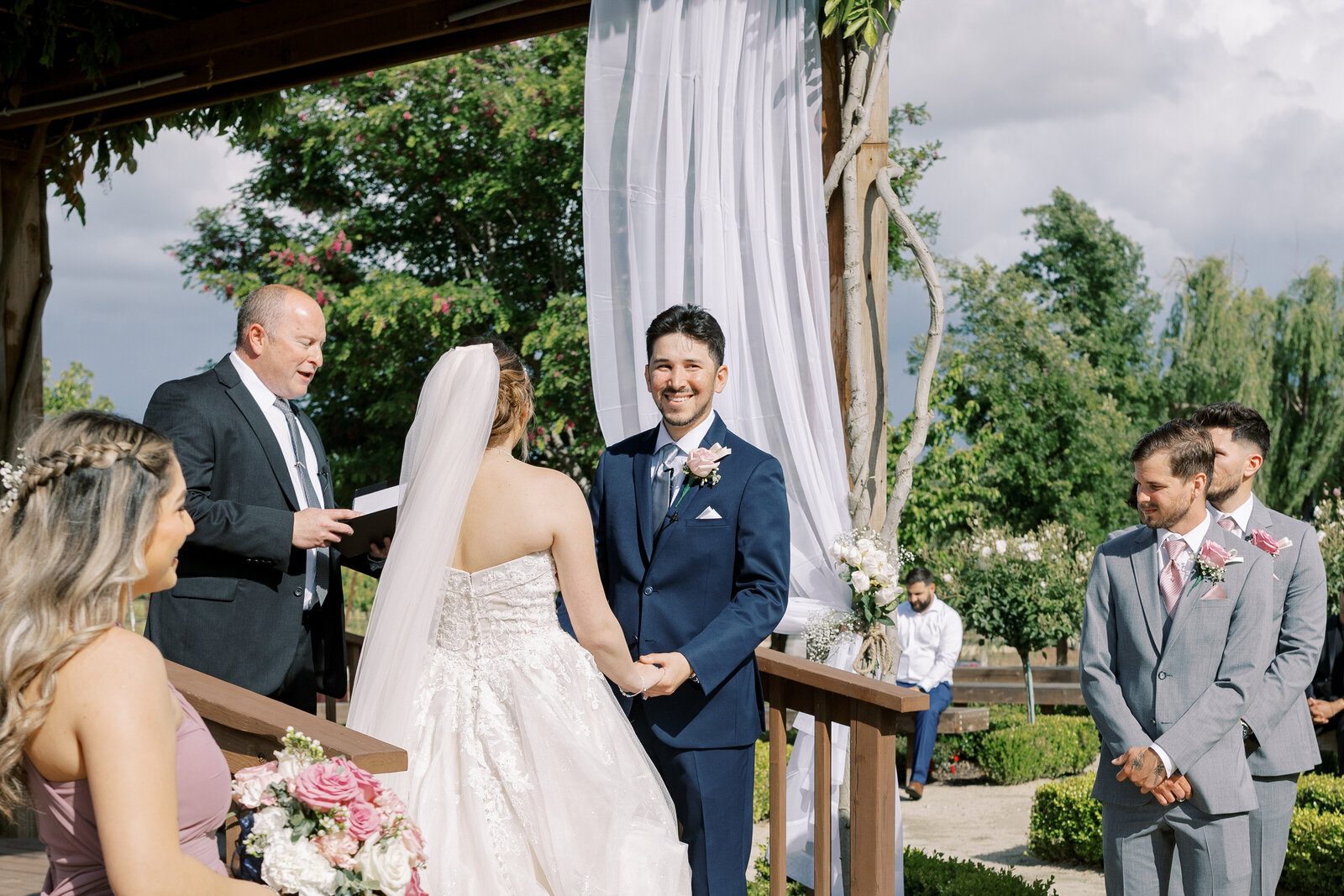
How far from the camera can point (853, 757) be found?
3133mm

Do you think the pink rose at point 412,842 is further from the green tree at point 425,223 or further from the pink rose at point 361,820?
the green tree at point 425,223

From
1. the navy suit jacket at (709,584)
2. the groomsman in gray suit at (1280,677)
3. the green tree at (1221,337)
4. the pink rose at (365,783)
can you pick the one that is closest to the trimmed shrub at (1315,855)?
the groomsman in gray suit at (1280,677)

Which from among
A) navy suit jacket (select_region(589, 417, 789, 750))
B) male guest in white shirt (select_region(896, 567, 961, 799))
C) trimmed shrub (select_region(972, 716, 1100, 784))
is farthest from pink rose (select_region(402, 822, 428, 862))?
trimmed shrub (select_region(972, 716, 1100, 784))

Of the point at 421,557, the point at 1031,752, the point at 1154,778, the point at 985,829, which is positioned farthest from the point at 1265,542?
the point at 1031,752

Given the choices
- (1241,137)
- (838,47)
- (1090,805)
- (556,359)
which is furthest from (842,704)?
(1241,137)

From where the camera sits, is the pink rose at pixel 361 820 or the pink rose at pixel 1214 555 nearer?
the pink rose at pixel 361 820

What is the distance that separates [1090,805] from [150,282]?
1309cm

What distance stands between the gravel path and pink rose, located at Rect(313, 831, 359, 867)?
5.21 meters

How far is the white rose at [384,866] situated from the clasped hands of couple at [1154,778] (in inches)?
72.7

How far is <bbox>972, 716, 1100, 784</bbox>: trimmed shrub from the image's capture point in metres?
9.55

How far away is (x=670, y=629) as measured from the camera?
282cm

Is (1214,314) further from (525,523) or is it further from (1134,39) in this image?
(1134,39)

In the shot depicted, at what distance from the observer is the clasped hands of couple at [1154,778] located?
2.77m

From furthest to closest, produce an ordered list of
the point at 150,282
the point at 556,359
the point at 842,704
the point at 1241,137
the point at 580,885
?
1. the point at 1241,137
2. the point at 150,282
3. the point at 556,359
4. the point at 842,704
5. the point at 580,885
